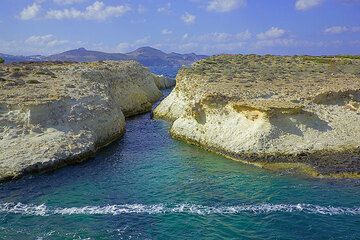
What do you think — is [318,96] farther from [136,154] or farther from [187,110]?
[136,154]

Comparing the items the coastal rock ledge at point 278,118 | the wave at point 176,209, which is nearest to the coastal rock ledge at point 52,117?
the wave at point 176,209

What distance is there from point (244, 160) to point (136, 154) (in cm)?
1007

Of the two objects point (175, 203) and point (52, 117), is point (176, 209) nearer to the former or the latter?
A: point (175, 203)

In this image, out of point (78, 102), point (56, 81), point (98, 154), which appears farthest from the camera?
point (56, 81)

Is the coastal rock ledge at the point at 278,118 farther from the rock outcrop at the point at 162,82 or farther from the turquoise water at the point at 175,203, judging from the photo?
the rock outcrop at the point at 162,82

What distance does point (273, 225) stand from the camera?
2238 cm

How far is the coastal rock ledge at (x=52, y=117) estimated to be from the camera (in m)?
32.0

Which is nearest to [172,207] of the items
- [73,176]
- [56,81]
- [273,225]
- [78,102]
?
[273,225]

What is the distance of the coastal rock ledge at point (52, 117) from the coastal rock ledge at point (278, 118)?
847 cm

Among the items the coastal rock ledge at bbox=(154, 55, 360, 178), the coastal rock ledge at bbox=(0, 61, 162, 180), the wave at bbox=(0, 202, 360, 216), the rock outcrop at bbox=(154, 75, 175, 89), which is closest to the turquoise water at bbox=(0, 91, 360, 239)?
the wave at bbox=(0, 202, 360, 216)

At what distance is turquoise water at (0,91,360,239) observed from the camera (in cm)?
2203

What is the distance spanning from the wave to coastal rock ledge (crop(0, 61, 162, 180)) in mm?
5627

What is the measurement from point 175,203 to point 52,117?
1674 cm

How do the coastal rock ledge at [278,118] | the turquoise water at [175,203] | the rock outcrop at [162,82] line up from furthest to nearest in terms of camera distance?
1. the rock outcrop at [162,82]
2. the coastal rock ledge at [278,118]
3. the turquoise water at [175,203]
